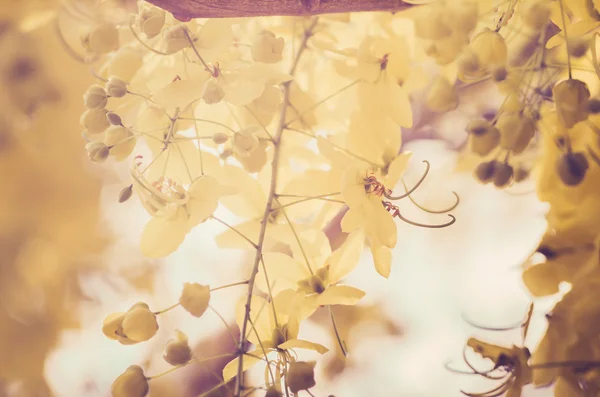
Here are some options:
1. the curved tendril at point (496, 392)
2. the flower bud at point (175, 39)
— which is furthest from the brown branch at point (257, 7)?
the curved tendril at point (496, 392)

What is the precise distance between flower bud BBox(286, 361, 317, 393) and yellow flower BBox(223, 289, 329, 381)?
0.02 metres

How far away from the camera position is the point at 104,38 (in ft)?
1.04

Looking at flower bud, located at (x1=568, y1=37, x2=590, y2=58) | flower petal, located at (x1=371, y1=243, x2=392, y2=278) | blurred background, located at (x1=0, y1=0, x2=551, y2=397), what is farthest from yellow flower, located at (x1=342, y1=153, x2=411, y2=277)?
blurred background, located at (x1=0, y1=0, x2=551, y2=397)

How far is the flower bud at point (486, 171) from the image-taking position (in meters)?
0.27

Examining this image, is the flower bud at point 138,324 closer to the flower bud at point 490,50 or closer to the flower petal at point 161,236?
the flower petal at point 161,236

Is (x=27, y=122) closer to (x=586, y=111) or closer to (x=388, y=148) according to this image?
(x=388, y=148)

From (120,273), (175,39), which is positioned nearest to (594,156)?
(175,39)

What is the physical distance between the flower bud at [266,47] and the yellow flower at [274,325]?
0.44 ft

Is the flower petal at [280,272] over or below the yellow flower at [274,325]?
over

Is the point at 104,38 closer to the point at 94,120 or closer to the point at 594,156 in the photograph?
the point at 94,120

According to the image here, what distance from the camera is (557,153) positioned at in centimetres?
26

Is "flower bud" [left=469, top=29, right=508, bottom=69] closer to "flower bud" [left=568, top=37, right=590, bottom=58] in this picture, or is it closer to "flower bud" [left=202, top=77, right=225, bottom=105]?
"flower bud" [left=568, top=37, right=590, bottom=58]

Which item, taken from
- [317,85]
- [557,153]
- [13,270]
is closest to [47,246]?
[13,270]

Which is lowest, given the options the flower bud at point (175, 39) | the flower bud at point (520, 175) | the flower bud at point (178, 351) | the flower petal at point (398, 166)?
the flower bud at point (178, 351)
